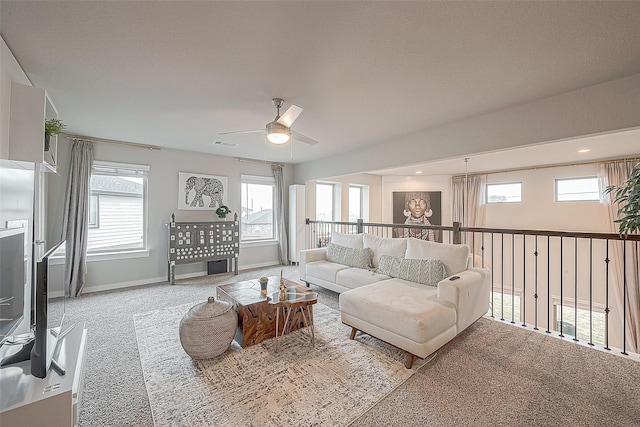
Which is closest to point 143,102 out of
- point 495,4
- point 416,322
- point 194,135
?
point 194,135

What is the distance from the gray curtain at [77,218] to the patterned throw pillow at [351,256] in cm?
377

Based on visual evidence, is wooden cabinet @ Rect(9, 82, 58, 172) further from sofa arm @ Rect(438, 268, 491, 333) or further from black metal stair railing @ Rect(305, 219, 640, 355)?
black metal stair railing @ Rect(305, 219, 640, 355)

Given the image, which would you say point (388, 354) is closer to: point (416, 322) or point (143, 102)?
point (416, 322)

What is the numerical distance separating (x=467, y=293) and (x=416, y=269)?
61cm

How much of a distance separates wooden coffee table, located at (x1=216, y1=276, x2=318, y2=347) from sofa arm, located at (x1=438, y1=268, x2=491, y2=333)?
1.24 meters

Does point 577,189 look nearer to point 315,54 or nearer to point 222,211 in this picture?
point 315,54

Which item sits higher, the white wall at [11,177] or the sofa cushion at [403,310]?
the white wall at [11,177]

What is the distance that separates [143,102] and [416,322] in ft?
11.1

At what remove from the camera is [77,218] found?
3.92 metres

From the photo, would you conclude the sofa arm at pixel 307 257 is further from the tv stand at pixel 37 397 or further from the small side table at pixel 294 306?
the tv stand at pixel 37 397

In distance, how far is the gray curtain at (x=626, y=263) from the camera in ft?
14.5

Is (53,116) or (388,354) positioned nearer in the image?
(388,354)

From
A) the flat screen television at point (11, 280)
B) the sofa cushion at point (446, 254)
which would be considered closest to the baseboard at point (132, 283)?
the flat screen television at point (11, 280)

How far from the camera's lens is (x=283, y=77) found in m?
2.24
